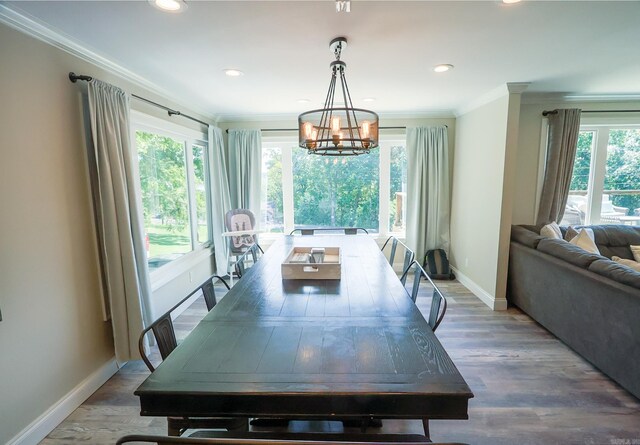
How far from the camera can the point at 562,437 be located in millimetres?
1699

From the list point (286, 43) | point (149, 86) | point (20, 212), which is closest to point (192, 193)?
point (149, 86)

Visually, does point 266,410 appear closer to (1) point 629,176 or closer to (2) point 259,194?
(2) point 259,194

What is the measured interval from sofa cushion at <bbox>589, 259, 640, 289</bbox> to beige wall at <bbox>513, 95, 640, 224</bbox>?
1689 mm

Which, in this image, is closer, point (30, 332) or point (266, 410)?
point (266, 410)

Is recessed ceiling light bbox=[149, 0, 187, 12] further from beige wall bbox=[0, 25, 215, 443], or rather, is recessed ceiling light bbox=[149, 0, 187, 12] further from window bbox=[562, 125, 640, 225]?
window bbox=[562, 125, 640, 225]

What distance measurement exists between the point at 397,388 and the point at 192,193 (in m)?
3.52

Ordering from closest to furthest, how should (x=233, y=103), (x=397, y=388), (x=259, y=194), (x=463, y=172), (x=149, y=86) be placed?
(x=397, y=388) → (x=149, y=86) → (x=233, y=103) → (x=463, y=172) → (x=259, y=194)

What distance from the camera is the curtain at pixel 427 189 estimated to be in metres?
4.33

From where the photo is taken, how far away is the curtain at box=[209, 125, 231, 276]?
13.4 feet

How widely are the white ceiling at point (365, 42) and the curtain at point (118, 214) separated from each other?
0.42 meters

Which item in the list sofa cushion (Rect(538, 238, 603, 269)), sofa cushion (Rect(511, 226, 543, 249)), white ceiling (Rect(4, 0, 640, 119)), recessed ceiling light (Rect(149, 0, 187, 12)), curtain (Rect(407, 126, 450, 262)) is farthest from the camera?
curtain (Rect(407, 126, 450, 262))

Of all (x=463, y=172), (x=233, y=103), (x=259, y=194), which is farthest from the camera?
(x=259, y=194)

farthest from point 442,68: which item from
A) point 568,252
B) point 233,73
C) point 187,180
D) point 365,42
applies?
point 187,180

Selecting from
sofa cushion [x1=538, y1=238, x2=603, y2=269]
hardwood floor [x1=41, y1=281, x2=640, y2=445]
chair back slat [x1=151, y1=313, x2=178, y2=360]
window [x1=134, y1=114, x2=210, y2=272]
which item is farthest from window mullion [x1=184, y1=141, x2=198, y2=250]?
sofa cushion [x1=538, y1=238, x2=603, y2=269]
